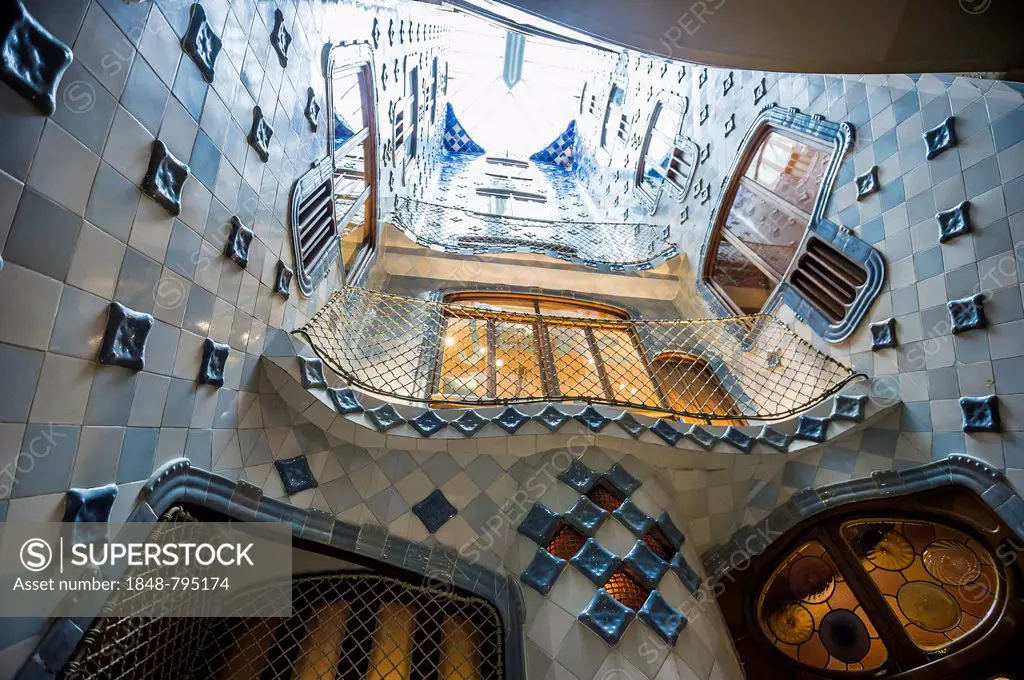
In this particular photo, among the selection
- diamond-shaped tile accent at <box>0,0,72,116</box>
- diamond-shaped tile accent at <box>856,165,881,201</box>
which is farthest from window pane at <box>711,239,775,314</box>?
diamond-shaped tile accent at <box>0,0,72,116</box>

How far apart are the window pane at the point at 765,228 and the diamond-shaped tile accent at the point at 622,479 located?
3.11 metres

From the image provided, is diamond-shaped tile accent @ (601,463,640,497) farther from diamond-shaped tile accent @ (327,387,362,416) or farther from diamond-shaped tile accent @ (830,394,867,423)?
diamond-shaped tile accent @ (327,387,362,416)

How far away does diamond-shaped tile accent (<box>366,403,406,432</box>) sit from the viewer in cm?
307

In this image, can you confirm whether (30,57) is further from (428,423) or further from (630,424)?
(630,424)

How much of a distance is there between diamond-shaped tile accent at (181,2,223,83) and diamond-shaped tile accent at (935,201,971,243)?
4.77 m

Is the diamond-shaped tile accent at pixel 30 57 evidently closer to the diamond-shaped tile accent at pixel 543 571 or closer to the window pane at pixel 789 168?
the diamond-shaped tile accent at pixel 543 571

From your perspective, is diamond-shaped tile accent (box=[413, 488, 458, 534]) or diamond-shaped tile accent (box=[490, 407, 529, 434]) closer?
diamond-shaped tile accent (box=[413, 488, 458, 534])

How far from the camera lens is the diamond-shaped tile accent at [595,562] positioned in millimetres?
2777

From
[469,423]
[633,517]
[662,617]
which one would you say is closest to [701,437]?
[633,517]

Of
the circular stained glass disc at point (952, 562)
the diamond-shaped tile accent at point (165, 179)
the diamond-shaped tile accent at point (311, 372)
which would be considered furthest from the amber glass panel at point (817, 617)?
the diamond-shaped tile accent at point (165, 179)

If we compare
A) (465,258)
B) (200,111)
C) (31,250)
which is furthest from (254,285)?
(465,258)

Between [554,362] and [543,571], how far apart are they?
7.16ft

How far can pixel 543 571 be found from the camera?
9.16ft

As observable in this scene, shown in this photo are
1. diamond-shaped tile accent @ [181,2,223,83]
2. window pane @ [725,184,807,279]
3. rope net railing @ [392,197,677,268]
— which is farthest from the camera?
rope net railing @ [392,197,677,268]
